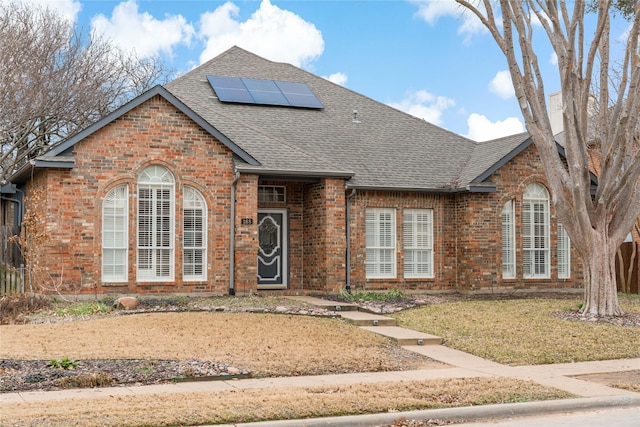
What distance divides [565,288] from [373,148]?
278 inches

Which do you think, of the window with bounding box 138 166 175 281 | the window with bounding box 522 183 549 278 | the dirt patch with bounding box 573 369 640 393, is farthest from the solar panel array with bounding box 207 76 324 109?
the dirt patch with bounding box 573 369 640 393

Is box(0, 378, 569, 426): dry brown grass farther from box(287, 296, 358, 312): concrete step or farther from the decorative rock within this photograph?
the decorative rock

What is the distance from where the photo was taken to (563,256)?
2283cm

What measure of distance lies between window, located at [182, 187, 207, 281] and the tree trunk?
8.90 meters

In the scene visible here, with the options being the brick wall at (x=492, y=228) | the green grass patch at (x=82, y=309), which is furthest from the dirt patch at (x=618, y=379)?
the brick wall at (x=492, y=228)

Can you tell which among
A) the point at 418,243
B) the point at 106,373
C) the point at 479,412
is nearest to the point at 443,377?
the point at 479,412

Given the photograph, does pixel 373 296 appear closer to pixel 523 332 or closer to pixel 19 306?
pixel 523 332

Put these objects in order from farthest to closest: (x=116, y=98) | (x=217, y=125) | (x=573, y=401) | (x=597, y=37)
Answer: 1. (x=116, y=98)
2. (x=217, y=125)
3. (x=597, y=37)
4. (x=573, y=401)

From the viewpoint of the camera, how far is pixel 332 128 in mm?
23406

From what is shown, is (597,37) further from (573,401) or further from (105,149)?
(105,149)

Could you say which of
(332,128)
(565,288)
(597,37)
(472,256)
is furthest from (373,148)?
(597,37)

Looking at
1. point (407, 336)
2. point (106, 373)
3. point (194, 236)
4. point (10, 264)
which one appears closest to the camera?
point (106, 373)

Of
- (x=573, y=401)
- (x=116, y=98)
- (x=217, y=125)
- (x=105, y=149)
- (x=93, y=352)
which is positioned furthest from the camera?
(x=116, y=98)

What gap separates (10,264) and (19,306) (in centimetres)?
444
